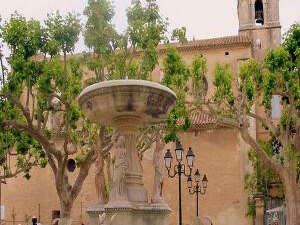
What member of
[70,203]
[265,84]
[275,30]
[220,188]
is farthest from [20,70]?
[275,30]

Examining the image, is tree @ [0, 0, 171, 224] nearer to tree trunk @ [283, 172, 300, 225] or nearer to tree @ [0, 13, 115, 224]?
tree @ [0, 13, 115, 224]

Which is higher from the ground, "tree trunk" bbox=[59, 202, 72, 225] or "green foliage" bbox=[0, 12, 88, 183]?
"green foliage" bbox=[0, 12, 88, 183]

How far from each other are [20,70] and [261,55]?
20.8m

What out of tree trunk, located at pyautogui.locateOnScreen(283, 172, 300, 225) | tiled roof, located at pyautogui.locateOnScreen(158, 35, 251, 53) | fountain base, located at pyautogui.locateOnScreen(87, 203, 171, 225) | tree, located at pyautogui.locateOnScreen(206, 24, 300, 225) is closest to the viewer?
fountain base, located at pyautogui.locateOnScreen(87, 203, 171, 225)

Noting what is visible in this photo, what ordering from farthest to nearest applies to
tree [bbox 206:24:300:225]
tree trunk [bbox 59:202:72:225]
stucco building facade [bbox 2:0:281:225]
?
stucco building facade [bbox 2:0:281:225]
tree [bbox 206:24:300:225]
tree trunk [bbox 59:202:72:225]

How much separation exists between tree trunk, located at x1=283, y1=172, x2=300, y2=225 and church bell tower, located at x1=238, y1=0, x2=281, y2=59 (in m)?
18.1

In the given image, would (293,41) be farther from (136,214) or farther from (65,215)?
(136,214)

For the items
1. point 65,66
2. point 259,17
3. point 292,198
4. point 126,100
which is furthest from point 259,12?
point 126,100

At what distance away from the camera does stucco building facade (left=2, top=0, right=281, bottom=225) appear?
32281mm

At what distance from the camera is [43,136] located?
20000 mm

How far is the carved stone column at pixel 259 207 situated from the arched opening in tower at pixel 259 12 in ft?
46.8

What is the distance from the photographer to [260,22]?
1601 inches

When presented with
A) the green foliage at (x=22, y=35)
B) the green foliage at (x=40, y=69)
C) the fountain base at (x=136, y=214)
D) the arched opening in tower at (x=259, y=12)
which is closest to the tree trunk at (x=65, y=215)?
the green foliage at (x=40, y=69)

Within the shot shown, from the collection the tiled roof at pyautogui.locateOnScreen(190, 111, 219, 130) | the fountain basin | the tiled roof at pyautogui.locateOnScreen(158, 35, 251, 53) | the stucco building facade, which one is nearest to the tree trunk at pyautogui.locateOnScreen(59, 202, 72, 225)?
the fountain basin
